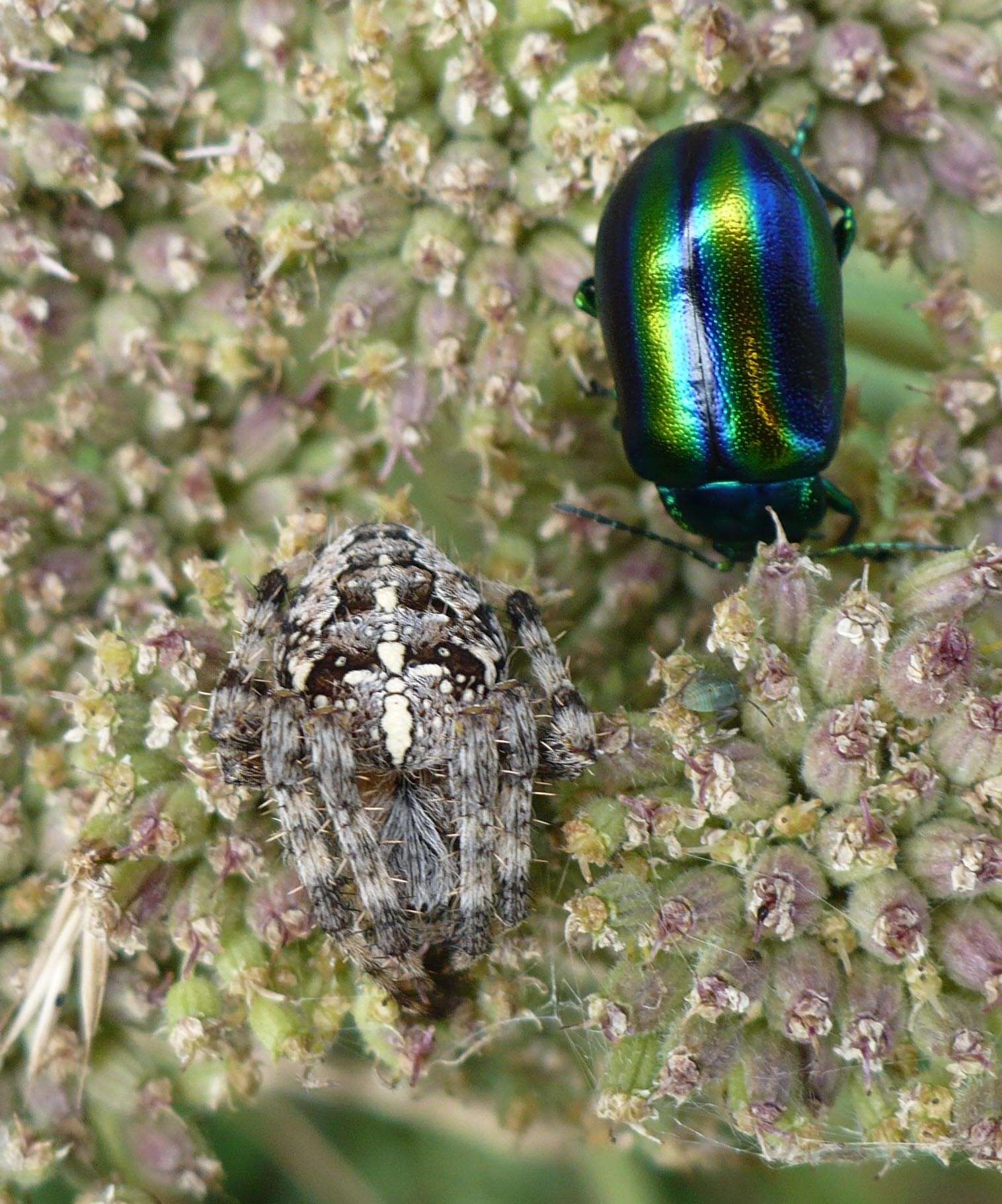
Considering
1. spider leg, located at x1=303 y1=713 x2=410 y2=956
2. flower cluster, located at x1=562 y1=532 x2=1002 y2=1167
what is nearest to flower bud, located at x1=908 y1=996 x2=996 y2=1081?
flower cluster, located at x1=562 y1=532 x2=1002 y2=1167

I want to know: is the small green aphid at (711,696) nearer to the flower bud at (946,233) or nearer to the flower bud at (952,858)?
the flower bud at (952,858)

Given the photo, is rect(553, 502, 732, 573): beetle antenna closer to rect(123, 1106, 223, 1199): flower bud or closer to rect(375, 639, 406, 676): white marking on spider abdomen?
rect(375, 639, 406, 676): white marking on spider abdomen

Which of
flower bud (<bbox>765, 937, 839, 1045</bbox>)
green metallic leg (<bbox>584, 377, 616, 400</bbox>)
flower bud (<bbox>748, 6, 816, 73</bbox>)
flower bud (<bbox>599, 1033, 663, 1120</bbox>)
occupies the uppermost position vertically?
flower bud (<bbox>748, 6, 816, 73</bbox>)

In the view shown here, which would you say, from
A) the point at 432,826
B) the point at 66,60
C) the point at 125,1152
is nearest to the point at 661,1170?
the point at 125,1152

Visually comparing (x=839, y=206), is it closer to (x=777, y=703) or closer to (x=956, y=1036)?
(x=777, y=703)

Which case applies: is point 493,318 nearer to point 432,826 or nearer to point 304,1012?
point 432,826

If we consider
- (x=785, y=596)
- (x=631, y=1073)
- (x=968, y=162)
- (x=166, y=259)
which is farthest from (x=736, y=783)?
(x=166, y=259)
